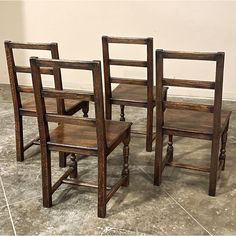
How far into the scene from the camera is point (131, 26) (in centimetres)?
491

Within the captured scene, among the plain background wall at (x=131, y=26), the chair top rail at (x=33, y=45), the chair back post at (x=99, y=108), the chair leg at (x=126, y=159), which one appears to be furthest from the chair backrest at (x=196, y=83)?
the plain background wall at (x=131, y=26)

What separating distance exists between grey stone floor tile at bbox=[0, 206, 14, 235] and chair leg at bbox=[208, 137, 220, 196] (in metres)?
1.33

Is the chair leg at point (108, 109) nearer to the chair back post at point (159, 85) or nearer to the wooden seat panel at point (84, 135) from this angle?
the wooden seat panel at point (84, 135)

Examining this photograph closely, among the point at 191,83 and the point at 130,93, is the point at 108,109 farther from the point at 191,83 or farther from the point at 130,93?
the point at 191,83

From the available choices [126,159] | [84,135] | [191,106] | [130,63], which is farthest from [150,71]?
[84,135]

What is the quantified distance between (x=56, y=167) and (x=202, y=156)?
122cm

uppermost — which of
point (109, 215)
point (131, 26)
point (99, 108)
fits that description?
point (131, 26)

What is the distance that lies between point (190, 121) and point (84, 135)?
0.76 metres

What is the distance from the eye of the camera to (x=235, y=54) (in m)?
4.70

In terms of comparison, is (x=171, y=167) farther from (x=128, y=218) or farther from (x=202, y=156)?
(x=128, y=218)

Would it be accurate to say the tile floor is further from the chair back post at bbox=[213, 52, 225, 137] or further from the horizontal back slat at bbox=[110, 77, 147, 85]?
the horizontal back slat at bbox=[110, 77, 147, 85]

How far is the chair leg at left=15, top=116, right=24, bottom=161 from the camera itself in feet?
10.2

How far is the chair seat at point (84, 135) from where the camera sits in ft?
7.87

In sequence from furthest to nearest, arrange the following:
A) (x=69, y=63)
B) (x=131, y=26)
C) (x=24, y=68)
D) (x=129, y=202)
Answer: (x=131, y=26)
(x=24, y=68)
(x=129, y=202)
(x=69, y=63)
